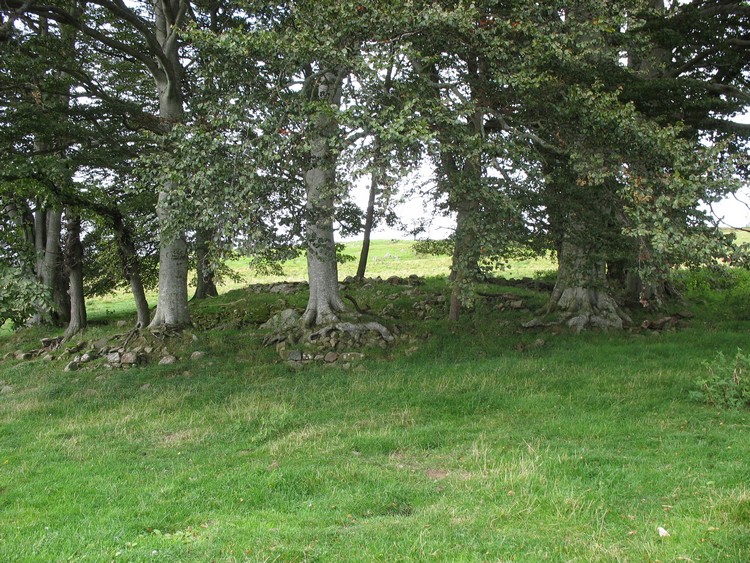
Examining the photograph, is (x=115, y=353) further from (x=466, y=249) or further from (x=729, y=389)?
(x=729, y=389)

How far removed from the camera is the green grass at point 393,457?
5215 mm

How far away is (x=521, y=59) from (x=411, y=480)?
343 inches

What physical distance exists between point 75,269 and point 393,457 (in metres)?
15.9

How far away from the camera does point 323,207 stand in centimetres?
1324

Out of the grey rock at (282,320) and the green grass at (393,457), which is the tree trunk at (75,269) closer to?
the green grass at (393,457)

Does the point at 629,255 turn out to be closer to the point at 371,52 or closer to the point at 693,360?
the point at 693,360

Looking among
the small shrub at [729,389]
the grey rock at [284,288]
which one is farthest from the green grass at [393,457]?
the grey rock at [284,288]

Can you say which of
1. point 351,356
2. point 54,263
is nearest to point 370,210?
point 351,356

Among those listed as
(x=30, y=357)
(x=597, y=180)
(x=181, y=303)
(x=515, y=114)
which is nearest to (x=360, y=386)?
(x=597, y=180)

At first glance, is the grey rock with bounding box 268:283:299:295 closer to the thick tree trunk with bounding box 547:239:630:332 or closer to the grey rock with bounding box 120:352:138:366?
the grey rock with bounding box 120:352:138:366

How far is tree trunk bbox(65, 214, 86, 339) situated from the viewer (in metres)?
19.2

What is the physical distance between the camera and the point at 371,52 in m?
10.3

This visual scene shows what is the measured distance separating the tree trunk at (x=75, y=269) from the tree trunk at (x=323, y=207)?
336 inches

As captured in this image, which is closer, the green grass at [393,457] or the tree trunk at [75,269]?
the green grass at [393,457]
